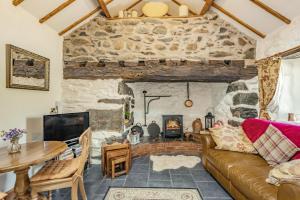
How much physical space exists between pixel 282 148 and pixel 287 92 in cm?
143

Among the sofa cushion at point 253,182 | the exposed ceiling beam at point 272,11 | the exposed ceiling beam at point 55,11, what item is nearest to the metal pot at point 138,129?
the sofa cushion at point 253,182

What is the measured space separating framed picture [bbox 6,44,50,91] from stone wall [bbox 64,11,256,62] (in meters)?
0.74

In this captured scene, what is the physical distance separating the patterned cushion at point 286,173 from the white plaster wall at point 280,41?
6.20 feet

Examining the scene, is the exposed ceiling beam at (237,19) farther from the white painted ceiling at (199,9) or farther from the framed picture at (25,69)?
the framed picture at (25,69)

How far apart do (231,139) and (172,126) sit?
1946 millimetres

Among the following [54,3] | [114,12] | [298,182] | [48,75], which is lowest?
[298,182]

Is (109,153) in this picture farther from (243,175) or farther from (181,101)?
(181,101)

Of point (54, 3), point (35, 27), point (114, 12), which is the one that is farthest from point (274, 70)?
point (35, 27)

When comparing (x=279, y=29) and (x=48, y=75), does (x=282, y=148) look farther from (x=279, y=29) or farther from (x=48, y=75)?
(x=48, y=75)

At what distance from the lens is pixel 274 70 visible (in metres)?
3.09

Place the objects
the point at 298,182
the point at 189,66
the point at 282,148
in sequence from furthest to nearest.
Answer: the point at 189,66
the point at 282,148
the point at 298,182

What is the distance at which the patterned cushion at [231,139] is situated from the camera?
2801 mm

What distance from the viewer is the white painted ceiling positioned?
2.70m

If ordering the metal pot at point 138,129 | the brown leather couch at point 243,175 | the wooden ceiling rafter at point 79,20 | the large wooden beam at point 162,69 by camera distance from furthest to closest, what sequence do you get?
the metal pot at point 138,129
the large wooden beam at point 162,69
the wooden ceiling rafter at point 79,20
the brown leather couch at point 243,175
